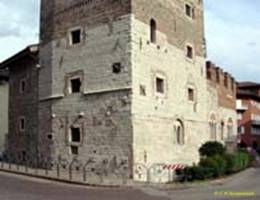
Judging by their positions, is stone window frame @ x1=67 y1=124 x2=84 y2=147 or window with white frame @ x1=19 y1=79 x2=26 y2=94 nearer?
stone window frame @ x1=67 y1=124 x2=84 y2=147

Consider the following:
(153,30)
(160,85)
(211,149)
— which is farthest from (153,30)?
(211,149)

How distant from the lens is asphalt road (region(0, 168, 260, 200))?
59.7 ft

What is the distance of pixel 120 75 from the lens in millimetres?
26312

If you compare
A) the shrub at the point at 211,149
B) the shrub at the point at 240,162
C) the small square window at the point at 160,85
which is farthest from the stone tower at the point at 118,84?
the shrub at the point at 240,162

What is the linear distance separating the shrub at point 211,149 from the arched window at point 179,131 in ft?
9.19

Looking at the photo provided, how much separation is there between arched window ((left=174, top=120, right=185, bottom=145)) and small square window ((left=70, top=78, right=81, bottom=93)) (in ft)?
20.6

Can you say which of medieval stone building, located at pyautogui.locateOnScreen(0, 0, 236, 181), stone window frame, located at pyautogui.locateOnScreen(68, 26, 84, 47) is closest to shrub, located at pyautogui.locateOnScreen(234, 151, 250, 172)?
medieval stone building, located at pyautogui.locateOnScreen(0, 0, 236, 181)

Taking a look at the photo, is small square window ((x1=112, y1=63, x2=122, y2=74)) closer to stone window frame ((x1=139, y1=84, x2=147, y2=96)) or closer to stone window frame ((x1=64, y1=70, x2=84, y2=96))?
stone window frame ((x1=139, y1=84, x2=147, y2=96))

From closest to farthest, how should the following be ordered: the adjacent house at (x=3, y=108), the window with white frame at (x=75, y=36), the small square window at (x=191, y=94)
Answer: the window with white frame at (x=75, y=36), the small square window at (x=191, y=94), the adjacent house at (x=3, y=108)

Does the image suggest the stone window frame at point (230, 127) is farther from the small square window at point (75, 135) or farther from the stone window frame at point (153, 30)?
the small square window at point (75, 135)

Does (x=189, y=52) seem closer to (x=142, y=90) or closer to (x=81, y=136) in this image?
(x=142, y=90)

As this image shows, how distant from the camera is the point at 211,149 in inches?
1297

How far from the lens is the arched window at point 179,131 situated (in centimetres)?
3025

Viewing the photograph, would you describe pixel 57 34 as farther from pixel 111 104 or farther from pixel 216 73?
pixel 216 73
